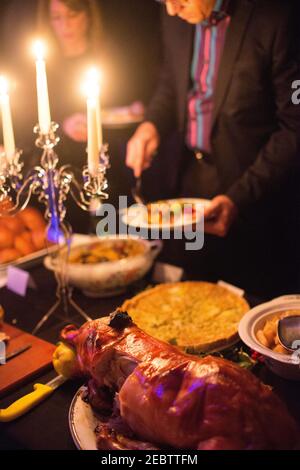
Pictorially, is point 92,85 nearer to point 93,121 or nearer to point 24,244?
point 93,121

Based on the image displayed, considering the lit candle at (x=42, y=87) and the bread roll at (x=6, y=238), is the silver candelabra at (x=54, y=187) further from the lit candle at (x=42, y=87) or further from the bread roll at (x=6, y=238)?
the bread roll at (x=6, y=238)

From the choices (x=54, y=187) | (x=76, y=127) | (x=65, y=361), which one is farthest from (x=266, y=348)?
(x=76, y=127)

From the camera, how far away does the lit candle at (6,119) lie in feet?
5.62

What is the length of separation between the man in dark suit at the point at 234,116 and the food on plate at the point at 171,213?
0.10 metres

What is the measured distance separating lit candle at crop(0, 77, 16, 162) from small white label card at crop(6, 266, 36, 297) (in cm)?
63

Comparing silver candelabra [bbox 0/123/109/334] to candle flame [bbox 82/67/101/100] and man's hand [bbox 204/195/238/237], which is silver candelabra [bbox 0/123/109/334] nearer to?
candle flame [bbox 82/67/101/100]

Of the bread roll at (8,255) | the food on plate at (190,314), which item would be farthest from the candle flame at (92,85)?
the bread roll at (8,255)

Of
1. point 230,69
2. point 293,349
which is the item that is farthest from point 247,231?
point 293,349

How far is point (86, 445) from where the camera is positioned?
1.20 m

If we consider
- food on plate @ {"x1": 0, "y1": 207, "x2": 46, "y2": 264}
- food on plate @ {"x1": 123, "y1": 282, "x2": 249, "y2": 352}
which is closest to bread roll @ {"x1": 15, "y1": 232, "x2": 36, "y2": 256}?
food on plate @ {"x1": 0, "y1": 207, "x2": 46, "y2": 264}

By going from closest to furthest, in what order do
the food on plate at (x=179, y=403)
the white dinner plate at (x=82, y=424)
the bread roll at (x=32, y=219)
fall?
the food on plate at (x=179, y=403), the white dinner plate at (x=82, y=424), the bread roll at (x=32, y=219)

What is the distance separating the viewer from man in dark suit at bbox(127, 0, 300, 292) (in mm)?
2535
